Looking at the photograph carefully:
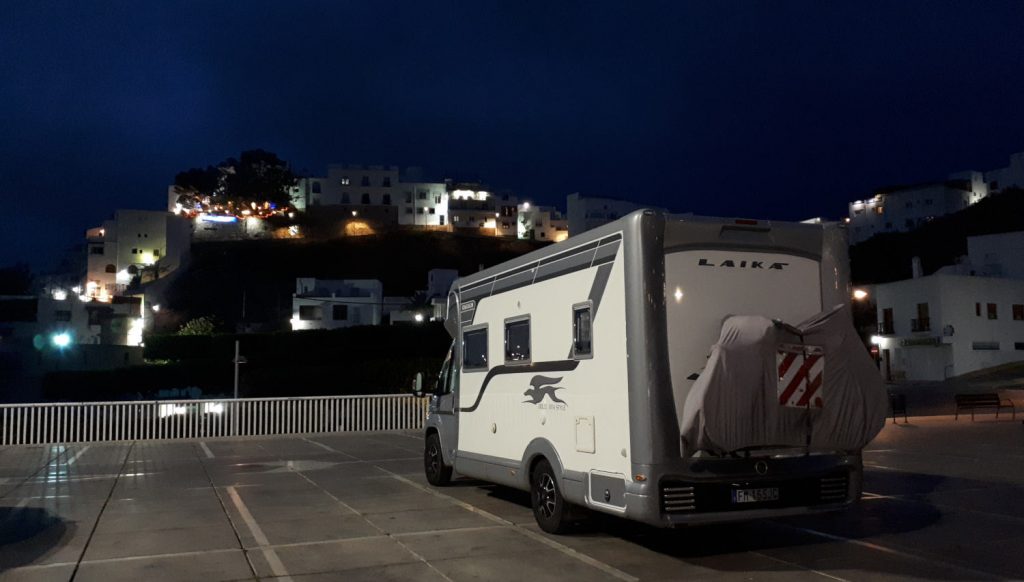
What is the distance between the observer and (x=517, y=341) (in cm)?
927

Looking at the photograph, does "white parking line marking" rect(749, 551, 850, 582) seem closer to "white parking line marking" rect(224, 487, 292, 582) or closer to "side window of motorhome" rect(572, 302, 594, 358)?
"side window of motorhome" rect(572, 302, 594, 358)

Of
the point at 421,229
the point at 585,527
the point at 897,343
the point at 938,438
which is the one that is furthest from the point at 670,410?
the point at 421,229

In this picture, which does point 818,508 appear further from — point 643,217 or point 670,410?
point 643,217

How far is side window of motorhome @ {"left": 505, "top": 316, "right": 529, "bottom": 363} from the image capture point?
356 inches

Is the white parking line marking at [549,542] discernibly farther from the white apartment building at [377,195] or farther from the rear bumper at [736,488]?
the white apartment building at [377,195]

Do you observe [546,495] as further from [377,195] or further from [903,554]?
[377,195]

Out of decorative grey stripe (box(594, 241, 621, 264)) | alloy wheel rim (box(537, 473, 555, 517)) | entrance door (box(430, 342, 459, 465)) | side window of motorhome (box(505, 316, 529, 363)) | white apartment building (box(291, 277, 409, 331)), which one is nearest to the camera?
decorative grey stripe (box(594, 241, 621, 264))

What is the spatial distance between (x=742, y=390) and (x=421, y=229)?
110m

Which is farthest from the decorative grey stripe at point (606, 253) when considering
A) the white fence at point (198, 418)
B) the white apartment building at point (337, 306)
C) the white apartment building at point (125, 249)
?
the white apartment building at point (125, 249)

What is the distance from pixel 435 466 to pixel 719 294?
20.0ft

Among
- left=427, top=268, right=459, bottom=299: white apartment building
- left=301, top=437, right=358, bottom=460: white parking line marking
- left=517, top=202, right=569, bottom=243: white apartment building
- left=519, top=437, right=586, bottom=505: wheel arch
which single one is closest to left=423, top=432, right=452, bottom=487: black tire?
left=519, top=437, right=586, bottom=505: wheel arch

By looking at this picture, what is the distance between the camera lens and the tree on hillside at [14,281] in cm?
11394

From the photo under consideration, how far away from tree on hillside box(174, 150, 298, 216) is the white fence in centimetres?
9392

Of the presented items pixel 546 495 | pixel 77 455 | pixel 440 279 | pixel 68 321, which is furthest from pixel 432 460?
pixel 68 321
